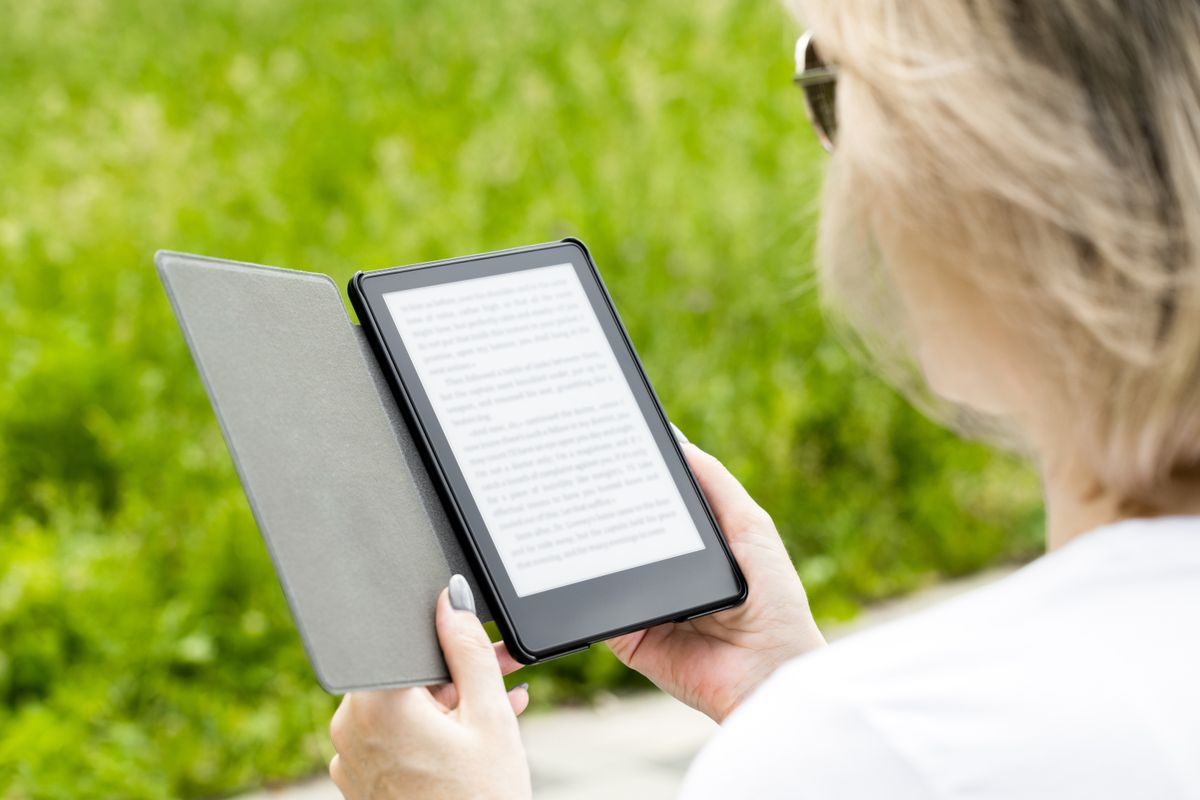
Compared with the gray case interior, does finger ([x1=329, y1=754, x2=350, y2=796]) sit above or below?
below

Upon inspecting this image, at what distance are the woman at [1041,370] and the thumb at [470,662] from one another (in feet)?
1.47

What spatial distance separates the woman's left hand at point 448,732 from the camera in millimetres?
1160

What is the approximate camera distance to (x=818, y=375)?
13.2 ft

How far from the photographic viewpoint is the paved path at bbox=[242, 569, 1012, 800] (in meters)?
2.76

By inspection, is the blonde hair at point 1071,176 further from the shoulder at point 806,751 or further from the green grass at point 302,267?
the green grass at point 302,267

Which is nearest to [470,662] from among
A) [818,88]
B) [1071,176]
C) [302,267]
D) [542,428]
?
[542,428]

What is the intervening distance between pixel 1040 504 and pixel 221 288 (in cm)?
320

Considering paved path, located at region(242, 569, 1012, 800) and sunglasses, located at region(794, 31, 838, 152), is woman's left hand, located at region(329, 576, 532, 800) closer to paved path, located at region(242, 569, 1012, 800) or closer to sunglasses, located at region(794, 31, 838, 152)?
sunglasses, located at region(794, 31, 838, 152)

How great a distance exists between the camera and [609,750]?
2914 mm

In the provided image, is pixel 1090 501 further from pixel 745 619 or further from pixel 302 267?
pixel 302 267

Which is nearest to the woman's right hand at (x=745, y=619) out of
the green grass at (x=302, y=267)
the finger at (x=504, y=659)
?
the finger at (x=504, y=659)

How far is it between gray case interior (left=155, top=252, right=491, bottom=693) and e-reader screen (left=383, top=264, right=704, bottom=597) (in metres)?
0.07

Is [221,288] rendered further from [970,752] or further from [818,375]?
[818,375]

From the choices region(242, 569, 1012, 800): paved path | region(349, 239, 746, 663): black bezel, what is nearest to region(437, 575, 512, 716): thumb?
region(349, 239, 746, 663): black bezel
